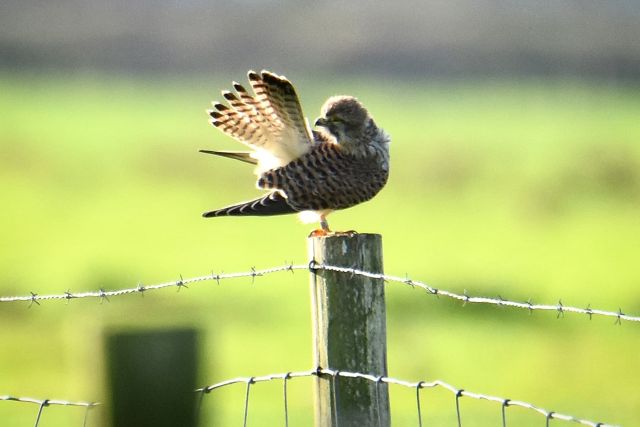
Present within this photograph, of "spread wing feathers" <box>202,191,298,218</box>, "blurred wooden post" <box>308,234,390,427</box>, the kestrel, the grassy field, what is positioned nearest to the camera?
"blurred wooden post" <box>308,234,390,427</box>

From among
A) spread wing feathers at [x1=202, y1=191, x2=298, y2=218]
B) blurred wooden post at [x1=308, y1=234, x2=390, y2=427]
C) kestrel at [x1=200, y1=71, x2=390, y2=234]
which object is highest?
kestrel at [x1=200, y1=71, x2=390, y2=234]

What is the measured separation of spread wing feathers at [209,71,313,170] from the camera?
4.12 metres

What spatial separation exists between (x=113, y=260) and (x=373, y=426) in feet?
27.5

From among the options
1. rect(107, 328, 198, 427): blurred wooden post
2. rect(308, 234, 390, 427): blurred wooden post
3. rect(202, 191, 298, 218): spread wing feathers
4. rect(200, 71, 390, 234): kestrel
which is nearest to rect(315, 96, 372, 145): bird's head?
rect(200, 71, 390, 234): kestrel

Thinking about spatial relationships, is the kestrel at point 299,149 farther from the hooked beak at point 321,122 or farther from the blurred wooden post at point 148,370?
the blurred wooden post at point 148,370

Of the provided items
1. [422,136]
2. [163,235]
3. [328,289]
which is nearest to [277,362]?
[163,235]

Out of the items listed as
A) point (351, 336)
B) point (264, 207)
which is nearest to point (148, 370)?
point (351, 336)

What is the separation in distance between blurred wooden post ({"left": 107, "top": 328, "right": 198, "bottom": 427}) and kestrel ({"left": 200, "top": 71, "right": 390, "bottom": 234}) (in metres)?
2.35

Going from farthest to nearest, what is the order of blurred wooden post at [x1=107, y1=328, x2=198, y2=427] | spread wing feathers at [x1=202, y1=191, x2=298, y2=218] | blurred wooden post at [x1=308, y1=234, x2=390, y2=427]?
1. spread wing feathers at [x1=202, y1=191, x2=298, y2=218]
2. blurred wooden post at [x1=308, y1=234, x2=390, y2=427]
3. blurred wooden post at [x1=107, y1=328, x2=198, y2=427]

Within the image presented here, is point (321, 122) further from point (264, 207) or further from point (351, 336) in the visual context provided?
point (351, 336)

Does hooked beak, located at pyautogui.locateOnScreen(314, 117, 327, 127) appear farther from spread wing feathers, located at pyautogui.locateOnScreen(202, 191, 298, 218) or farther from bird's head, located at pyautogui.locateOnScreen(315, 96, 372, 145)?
spread wing feathers, located at pyautogui.locateOnScreen(202, 191, 298, 218)

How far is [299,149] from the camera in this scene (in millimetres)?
4312

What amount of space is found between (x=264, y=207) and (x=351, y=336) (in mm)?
1417

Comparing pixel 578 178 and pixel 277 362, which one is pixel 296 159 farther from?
pixel 578 178
